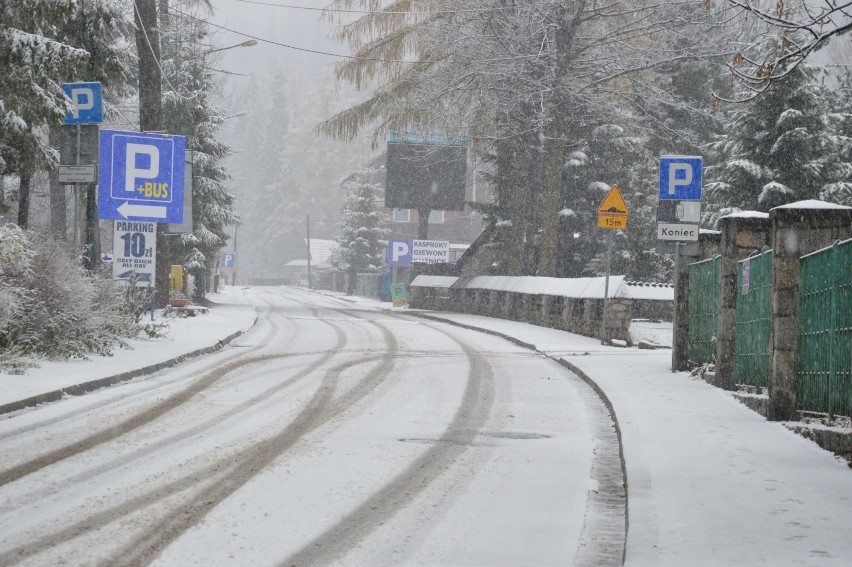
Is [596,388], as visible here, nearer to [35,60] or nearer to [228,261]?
[35,60]

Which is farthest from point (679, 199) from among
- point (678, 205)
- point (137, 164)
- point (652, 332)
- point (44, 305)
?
point (652, 332)

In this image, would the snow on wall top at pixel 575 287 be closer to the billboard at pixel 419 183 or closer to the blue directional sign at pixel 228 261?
the billboard at pixel 419 183

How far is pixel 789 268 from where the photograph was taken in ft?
32.1

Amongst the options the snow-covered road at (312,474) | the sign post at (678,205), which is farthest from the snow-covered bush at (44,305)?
the sign post at (678,205)

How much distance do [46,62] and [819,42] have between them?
1158 cm

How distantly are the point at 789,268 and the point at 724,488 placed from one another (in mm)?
3522

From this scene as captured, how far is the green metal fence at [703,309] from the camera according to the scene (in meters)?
14.3

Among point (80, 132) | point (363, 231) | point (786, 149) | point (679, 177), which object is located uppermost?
point (786, 149)

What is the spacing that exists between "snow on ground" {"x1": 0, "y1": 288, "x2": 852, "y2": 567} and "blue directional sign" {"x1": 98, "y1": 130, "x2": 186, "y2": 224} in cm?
586

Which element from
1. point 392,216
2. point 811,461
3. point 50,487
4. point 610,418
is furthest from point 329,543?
point 392,216

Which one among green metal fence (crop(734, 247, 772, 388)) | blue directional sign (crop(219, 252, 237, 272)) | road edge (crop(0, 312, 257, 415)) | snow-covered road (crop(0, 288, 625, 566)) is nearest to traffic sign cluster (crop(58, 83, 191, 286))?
road edge (crop(0, 312, 257, 415))

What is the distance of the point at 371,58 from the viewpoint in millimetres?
35844

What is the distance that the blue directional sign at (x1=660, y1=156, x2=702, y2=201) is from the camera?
52.4ft

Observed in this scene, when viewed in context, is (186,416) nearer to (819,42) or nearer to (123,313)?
(819,42)
